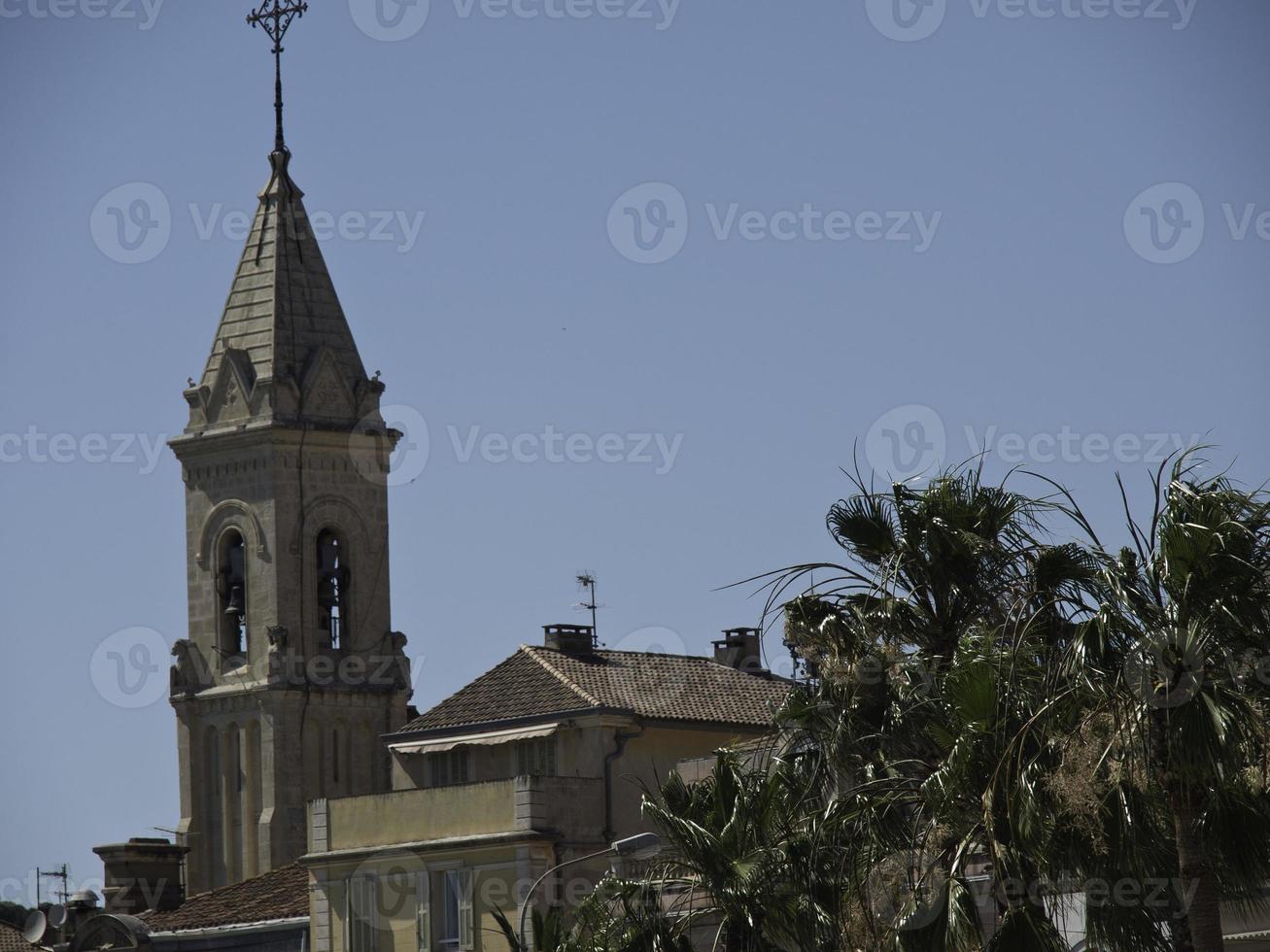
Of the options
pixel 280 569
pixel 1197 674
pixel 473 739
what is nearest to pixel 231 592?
pixel 280 569

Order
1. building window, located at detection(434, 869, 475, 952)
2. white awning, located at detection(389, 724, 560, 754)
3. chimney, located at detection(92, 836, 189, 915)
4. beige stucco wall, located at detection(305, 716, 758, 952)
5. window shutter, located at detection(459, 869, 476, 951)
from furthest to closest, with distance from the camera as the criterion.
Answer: chimney, located at detection(92, 836, 189, 915)
white awning, located at detection(389, 724, 560, 754)
building window, located at detection(434, 869, 475, 952)
window shutter, located at detection(459, 869, 476, 951)
beige stucco wall, located at detection(305, 716, 758, 952)

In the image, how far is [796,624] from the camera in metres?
35.7

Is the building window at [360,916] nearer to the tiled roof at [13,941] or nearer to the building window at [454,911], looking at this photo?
the building window at [454,911]

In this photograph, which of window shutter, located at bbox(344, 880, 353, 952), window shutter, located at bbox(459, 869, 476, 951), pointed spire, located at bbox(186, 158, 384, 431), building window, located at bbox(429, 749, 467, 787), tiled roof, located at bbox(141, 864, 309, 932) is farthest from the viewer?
pointed spire, located at bbox(186, 158, 384, 431)

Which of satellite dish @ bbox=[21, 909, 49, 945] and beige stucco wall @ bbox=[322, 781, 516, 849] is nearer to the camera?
beige stucco wall @ bbox=[322, 781, 516, 849]

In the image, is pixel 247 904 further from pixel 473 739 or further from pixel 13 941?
pixel 13 941

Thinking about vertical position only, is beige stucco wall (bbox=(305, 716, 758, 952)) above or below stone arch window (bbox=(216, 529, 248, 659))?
below

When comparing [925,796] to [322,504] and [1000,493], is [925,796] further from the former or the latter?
[322,504]

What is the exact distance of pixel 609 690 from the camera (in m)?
62.0

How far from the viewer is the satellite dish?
211ft

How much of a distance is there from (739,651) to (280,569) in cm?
2252

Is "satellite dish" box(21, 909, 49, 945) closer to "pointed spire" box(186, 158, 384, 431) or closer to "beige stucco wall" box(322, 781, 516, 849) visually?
"beige stucco wall" box(322, 781, 516, 849)

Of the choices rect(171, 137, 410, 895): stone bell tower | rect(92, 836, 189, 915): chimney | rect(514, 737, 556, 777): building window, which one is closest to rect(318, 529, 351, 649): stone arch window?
rect(171, 137, 410, 895): stone bell tower

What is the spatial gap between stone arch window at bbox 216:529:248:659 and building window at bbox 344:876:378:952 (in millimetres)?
29250
